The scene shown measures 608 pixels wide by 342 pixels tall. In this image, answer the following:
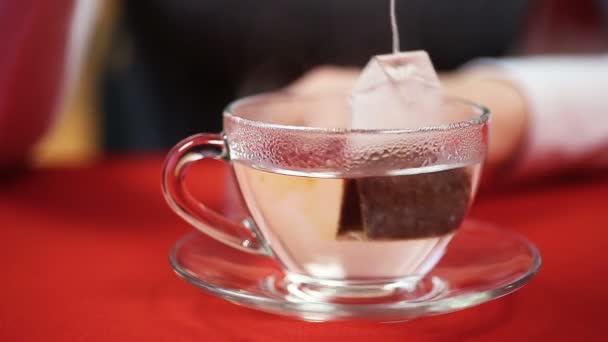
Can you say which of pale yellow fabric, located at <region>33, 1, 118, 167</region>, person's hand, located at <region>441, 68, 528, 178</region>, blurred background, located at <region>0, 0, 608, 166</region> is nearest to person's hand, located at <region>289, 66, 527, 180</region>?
person's hand, located at <region>441, 68, 528, 178</region>

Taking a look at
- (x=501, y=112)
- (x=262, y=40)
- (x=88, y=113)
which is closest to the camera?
(x=501, y=112)

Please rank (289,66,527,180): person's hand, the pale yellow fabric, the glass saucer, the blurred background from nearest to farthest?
the glass saucer → (289,66,527,180): person's hand → the blurred background → the pale yellow fabric

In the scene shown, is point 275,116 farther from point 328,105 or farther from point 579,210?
point 579,210

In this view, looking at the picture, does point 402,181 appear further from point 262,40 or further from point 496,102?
point 262,40

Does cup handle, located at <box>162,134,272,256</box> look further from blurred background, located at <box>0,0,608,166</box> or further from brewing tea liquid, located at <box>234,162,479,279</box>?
blurred background, located at <box>0,0,608,166</box>

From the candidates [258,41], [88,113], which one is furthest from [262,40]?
[88,113]

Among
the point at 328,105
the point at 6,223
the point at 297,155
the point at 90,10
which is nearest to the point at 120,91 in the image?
the point at 90,10

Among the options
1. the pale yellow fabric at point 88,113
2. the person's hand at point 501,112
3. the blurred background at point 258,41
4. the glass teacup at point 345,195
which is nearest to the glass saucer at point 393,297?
the glass teacup at point 345,195

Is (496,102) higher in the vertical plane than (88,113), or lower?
higher
